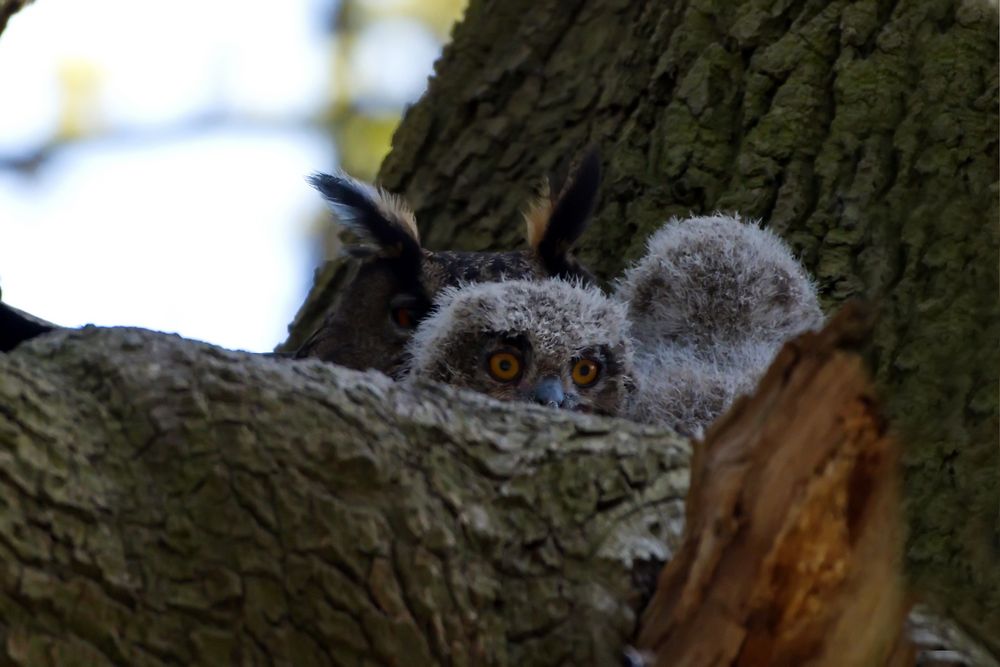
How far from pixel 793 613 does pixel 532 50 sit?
98.1 inches

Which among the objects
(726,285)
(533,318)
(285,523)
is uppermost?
(726,285)

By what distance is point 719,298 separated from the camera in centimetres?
281

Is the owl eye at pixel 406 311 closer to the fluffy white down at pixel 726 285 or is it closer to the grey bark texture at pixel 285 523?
the fluffy white down at pixel 726 285

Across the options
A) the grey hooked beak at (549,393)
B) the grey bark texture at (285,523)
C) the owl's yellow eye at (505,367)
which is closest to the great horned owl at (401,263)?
the owl's yellow eye at (505,367)

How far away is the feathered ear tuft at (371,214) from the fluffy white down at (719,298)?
62 cm

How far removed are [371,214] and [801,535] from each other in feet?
6.45

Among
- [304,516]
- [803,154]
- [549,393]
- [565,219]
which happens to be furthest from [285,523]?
[803,154]

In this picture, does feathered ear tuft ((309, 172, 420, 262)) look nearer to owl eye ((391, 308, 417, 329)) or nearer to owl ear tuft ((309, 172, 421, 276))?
owl ear tuft ((309, 172, 421, 276))

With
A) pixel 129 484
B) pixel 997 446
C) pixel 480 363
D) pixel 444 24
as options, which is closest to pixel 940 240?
pixel 997 446

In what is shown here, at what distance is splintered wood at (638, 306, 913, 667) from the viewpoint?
57.7 inches

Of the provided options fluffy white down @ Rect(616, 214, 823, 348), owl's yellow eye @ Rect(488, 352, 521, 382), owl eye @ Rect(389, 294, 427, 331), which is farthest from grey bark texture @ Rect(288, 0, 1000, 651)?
owl's yellow eye @ Rect(488, 352, 521, 382)

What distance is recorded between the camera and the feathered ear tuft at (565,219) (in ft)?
10.4

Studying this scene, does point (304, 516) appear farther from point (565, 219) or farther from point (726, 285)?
point (565, 219)

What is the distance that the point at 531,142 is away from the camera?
3.68 metres
